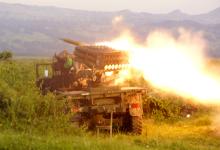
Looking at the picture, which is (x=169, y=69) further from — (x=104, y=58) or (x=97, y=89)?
(x=97, y=89)

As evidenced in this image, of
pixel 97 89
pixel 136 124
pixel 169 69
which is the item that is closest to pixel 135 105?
pixel 136 124

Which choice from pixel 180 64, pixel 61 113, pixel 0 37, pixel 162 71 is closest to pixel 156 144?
pixel 61 113

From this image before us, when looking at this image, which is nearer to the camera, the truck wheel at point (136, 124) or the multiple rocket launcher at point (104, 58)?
the truck wheel at point (136, 124)

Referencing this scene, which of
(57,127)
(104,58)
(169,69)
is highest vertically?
(104,58)

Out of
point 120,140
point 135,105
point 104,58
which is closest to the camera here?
point 120,140

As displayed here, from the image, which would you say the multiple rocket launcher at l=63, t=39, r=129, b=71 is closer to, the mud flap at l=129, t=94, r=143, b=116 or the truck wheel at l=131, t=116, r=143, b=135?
the mud flap at l=129, t=94, r=143, b=116

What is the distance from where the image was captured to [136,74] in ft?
66.6

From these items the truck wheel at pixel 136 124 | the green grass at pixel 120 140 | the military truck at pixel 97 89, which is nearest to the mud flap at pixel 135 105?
the military truck at pixel 97 89

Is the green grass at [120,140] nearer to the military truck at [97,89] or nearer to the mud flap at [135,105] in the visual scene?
the mud flap at [135,105]

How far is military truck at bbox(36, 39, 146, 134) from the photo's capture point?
17.2 m

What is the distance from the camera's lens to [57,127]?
14523 mm

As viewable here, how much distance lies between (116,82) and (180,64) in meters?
7.15

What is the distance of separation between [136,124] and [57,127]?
423 centimetres

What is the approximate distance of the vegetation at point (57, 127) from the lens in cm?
1215
